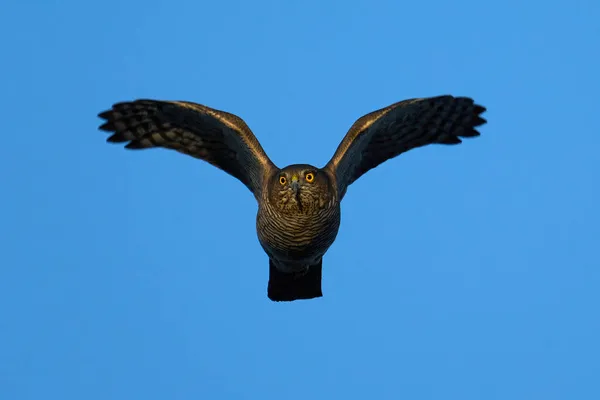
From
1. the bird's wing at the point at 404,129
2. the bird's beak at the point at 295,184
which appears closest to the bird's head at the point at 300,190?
the bird's beak at the point at 295,184

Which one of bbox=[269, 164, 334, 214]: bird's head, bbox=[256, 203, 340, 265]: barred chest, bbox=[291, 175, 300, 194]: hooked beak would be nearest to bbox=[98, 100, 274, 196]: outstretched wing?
bbox=[256, 203, 340, 265]: barred chest

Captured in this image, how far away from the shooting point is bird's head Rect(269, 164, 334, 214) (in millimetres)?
11289

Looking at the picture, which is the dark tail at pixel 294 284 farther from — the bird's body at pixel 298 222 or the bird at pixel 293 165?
the bird's body at pixel 298 222

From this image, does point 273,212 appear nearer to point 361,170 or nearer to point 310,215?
point 310,215

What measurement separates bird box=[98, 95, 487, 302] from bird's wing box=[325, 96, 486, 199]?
0.05 feet

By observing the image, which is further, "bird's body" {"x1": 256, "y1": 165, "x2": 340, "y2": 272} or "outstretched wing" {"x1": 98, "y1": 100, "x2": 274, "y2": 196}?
"outstretched wing" {"x1": 98, "y1": 100, "x2": 274, "y2": 196}

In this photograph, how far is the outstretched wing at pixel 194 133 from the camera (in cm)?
1265

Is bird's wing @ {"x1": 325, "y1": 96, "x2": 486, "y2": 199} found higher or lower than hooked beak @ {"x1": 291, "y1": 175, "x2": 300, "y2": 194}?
higher

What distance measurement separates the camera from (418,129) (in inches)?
554

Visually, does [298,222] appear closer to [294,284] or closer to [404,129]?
[294,284]

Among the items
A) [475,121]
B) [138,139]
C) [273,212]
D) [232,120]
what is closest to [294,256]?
[273,212]

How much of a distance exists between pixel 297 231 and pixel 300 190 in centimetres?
58

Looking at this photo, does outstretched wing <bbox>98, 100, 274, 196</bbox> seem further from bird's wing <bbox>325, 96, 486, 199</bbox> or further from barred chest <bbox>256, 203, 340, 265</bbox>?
bird's wing <bbox>325, 96, 486, 199</bbox>

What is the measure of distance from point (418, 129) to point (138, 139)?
3912 mm
